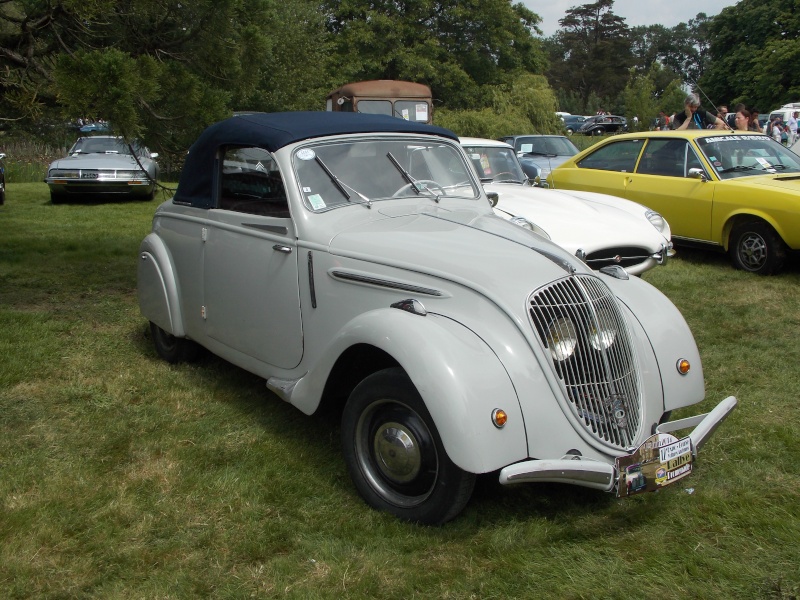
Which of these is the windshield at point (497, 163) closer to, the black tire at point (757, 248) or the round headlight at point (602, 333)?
the black tire at point (757, 248)

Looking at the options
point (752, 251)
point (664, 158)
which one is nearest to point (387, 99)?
point (664, 158)

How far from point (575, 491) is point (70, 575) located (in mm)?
2267

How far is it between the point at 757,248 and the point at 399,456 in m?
6.32

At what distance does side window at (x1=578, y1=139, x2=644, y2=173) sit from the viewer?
9594 mm

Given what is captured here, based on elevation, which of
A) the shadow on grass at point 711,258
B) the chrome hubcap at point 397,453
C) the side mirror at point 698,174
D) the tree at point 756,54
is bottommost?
the shadow on grass at point 711,258

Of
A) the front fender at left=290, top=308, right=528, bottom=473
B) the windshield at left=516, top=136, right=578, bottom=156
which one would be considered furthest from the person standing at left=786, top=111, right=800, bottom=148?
the front fender at left=290, top=308, right=528, bottom=473

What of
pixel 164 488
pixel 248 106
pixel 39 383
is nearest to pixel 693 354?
pixel 164 488

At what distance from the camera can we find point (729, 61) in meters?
50.1

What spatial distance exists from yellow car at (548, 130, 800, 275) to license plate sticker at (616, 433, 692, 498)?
5.56 metres

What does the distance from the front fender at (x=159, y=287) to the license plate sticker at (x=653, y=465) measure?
3.25m

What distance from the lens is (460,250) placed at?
12.1 ft

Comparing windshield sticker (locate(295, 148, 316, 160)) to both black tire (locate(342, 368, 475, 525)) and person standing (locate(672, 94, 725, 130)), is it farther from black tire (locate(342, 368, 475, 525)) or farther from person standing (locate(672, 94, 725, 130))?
person standing (locate(672, 94, 725, 130))

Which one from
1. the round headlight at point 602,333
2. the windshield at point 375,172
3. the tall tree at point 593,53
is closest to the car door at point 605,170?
the windshield at point 375,172

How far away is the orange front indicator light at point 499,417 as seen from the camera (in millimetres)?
3025
